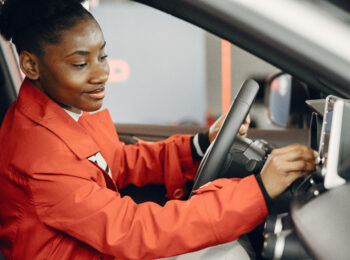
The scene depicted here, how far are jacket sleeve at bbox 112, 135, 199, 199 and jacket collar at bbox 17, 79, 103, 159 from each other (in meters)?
0.42

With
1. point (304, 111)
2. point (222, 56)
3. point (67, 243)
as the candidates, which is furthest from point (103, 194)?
point (222, 56)

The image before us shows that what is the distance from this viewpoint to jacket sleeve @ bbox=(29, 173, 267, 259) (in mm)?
788

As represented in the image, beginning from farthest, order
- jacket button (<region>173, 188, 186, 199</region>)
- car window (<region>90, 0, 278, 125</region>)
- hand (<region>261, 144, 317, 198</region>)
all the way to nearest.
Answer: car window (<region>90, 0, 278, 125</region>) < jacket button (<region>173, 188, 186, 199</region>) < hand (<region>261, 144, 317, 198</region>)

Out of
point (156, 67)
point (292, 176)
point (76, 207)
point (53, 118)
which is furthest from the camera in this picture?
point (156, 67)

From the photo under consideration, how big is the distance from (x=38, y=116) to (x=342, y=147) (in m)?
0.65

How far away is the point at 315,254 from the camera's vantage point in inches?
23.1

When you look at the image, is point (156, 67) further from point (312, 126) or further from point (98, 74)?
point (312, 126)

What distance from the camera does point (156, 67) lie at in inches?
162

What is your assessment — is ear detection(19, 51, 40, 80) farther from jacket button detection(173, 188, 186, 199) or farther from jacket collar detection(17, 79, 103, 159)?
jacket button detection(173, 188, 186, 199)

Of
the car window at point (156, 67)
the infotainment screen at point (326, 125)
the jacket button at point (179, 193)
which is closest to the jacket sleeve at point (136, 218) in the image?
the infotainment screen at point (326, 125)

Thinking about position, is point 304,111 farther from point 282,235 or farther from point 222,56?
point 222,56

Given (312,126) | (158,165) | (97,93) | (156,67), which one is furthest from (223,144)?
(156,67)

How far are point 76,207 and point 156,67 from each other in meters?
3.38

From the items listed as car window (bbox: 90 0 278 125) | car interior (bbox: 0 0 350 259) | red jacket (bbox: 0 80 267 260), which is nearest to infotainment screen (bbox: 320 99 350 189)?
car interior (bbox: 0 0 350 259)
